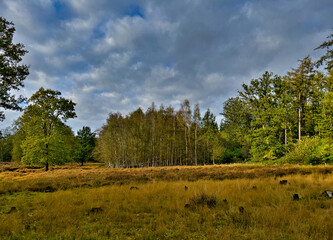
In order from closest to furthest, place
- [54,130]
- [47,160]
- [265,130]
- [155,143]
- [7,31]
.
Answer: [7,31] < [47,160] < [54,130] < [265,130] < [155,143]

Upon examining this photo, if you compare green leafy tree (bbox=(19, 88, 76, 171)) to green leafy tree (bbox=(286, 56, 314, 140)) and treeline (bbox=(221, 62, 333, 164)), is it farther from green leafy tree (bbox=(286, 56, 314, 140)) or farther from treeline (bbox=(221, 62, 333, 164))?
green leafy tree (bbox=(286, 56, 314, 140))

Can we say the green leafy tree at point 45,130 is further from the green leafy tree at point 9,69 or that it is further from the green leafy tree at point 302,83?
the green leafy tree at point 302,83

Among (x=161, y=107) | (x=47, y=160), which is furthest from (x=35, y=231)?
(x=161, y=107)

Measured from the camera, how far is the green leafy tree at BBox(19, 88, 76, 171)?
2256 cm

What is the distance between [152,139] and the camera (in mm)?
40562

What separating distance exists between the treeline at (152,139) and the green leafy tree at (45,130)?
16.6 meters

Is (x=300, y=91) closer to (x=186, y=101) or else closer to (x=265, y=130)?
(x=265, y=130)

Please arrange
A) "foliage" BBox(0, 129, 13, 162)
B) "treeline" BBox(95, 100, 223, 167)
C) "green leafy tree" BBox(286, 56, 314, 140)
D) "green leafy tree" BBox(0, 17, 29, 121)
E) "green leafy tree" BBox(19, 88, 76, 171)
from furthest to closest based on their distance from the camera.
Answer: "foliage" BBox(0, 129, 13, 162), "treeline" BBox(95, 100, 223, 167), "green leafy tree" BBox(286, 56, 314, 140), "green leafy tree" BBox(19, 88, 76, 171), "green leafy tree" BBox(0, 17, 29, 121)

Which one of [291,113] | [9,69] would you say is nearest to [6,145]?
[9,69]

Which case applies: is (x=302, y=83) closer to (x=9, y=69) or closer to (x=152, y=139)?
(x=152, y=139)

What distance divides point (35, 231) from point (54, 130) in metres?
23.7

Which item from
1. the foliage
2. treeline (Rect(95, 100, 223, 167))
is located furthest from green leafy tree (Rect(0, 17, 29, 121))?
the foliage

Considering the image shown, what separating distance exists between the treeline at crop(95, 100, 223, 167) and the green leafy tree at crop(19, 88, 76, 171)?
16.6 meters

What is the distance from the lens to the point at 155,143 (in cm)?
4128
